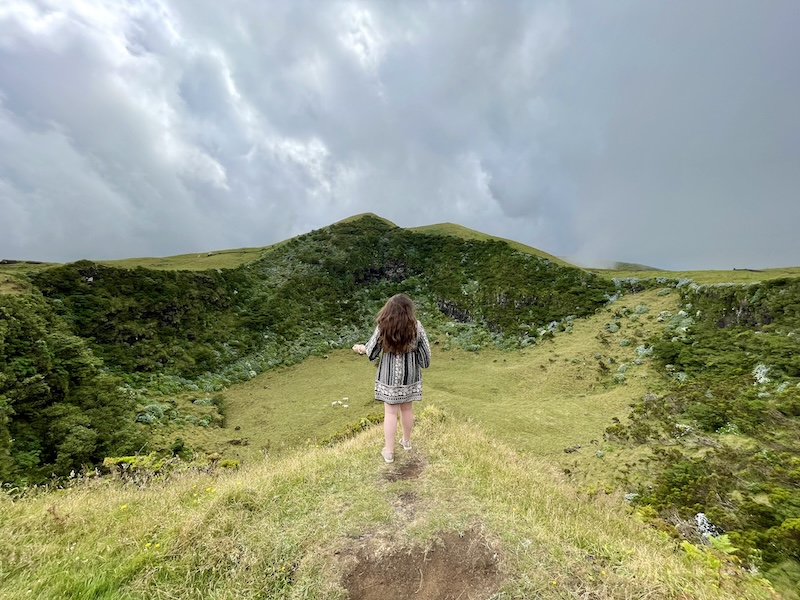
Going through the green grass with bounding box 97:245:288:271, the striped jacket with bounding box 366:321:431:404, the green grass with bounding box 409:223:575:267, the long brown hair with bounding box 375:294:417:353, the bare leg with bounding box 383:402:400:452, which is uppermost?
the green grass with bounding box 409:223:575:267

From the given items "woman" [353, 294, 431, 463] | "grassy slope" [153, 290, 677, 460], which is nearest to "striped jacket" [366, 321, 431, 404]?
"woman" [353, 294, 431, 463]

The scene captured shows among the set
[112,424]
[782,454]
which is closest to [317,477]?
[782,454]

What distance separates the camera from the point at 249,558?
482cm

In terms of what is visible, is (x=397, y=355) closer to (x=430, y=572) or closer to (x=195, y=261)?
(x=430, y=572)

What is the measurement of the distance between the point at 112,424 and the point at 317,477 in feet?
49.6

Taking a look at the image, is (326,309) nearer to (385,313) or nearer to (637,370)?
(637,370)

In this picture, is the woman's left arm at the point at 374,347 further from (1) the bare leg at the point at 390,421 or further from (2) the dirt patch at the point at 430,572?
(2) the dirt patch at the point at 430,572

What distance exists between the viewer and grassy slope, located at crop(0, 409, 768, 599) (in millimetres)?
4301

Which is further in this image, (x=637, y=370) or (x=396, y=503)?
(x=637, y=370)

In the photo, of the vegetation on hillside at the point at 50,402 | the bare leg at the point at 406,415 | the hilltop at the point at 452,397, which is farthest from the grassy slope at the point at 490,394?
the bare leg at the point at 406,415

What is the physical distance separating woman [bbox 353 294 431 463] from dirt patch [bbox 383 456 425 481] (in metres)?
0.32

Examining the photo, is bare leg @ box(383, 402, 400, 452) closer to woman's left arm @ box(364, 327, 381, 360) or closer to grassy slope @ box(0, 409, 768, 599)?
grassy slope @ box(0, 409, 768, 599)

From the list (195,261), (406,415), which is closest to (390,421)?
(406,415)

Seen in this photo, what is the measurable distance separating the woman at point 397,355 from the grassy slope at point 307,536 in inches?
54.1
